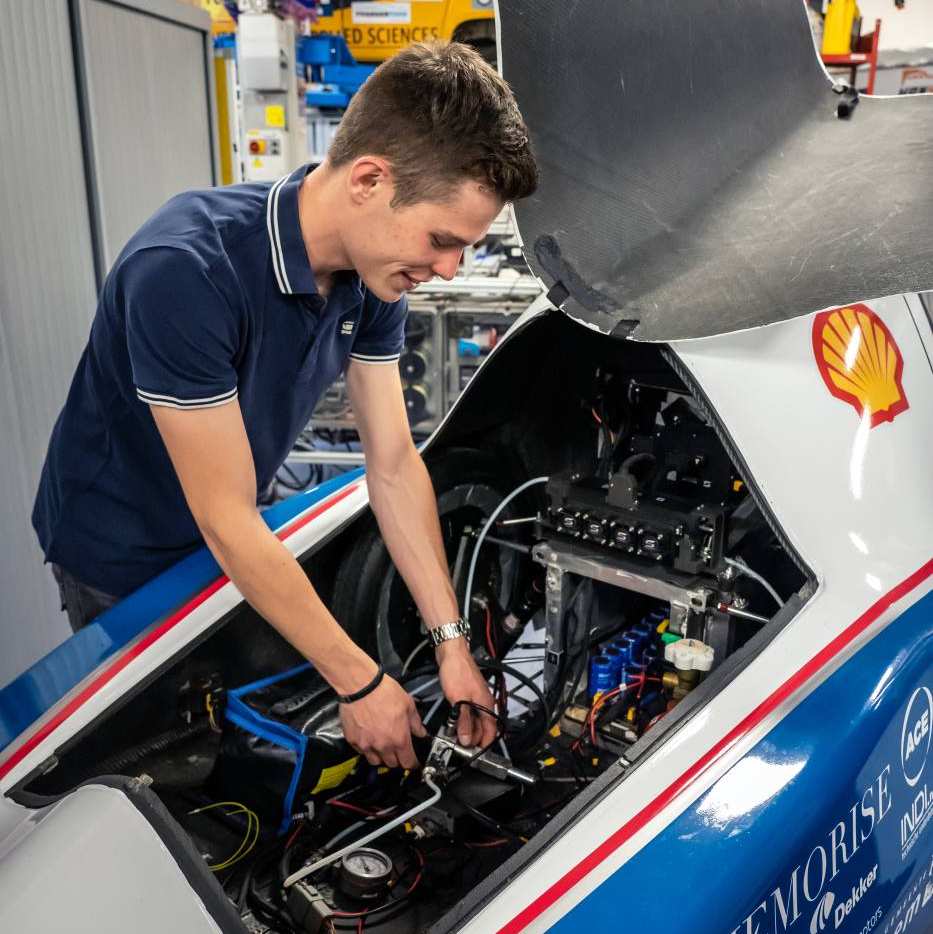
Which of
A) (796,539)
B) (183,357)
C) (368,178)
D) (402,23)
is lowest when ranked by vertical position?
(796,539)

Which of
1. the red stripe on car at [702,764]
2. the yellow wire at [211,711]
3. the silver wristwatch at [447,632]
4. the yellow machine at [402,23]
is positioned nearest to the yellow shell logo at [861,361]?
the red stripe on car at [702,764]

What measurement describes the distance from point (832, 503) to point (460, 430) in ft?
2.59

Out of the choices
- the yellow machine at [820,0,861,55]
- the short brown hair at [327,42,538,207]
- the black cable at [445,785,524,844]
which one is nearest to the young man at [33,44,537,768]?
the short brown hair at [327,42,538,207]

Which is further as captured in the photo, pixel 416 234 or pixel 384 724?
pixel 384 724

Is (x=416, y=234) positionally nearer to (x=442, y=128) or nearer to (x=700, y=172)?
(x=442, y=128)

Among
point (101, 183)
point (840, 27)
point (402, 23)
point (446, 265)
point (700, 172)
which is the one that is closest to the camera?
point (446, 265)

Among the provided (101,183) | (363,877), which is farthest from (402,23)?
(363,877)

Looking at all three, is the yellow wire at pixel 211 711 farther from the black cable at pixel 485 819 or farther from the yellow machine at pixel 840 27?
the yellow machine at pixel 840 27

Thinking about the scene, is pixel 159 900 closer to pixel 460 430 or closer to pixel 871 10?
pixel 460 430

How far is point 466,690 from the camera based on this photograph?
1.58m

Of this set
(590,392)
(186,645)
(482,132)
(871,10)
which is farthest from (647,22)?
(871,10)

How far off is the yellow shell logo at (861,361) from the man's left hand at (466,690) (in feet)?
2.77

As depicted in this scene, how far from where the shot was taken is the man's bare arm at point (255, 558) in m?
1.26

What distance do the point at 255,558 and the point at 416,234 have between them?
532 millimetres
